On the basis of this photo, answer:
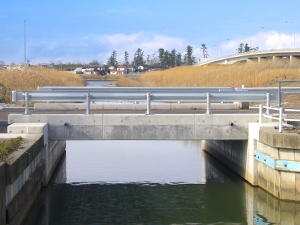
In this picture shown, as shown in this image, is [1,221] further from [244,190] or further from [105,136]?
[244,190]

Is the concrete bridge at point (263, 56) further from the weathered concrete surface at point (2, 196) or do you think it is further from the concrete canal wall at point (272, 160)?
the weathered concrete surface at point (2, 196)

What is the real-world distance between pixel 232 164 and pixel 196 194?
3687 millimetres

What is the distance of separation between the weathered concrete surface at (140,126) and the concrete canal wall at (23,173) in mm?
649

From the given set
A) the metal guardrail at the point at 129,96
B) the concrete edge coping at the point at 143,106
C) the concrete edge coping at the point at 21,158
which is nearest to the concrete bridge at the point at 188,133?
the concrete edge coping at the point at 21,158

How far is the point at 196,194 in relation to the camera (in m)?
12.4

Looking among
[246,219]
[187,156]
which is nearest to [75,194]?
[246,219]

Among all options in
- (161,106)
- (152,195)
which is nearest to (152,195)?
(152,195)

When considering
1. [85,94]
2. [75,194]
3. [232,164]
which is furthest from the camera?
[232,164]

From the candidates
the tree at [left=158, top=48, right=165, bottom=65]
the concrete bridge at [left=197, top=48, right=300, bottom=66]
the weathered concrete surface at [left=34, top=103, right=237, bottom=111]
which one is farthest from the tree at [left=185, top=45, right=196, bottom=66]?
the weathered concrete surface at [left=34, top=103, right=237, bottom=111]

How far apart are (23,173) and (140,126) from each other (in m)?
4.64

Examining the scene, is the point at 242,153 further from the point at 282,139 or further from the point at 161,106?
the point at 161,106

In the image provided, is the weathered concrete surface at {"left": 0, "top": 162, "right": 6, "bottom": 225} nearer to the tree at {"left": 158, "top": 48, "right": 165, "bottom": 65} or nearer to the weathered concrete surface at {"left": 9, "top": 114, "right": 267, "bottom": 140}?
the weathered concrete surface at {"left": 9, "top": 114, "right": 267, "bottom": 140}

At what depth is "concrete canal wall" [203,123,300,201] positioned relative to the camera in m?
10.6

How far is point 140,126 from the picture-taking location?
42.7 feet
